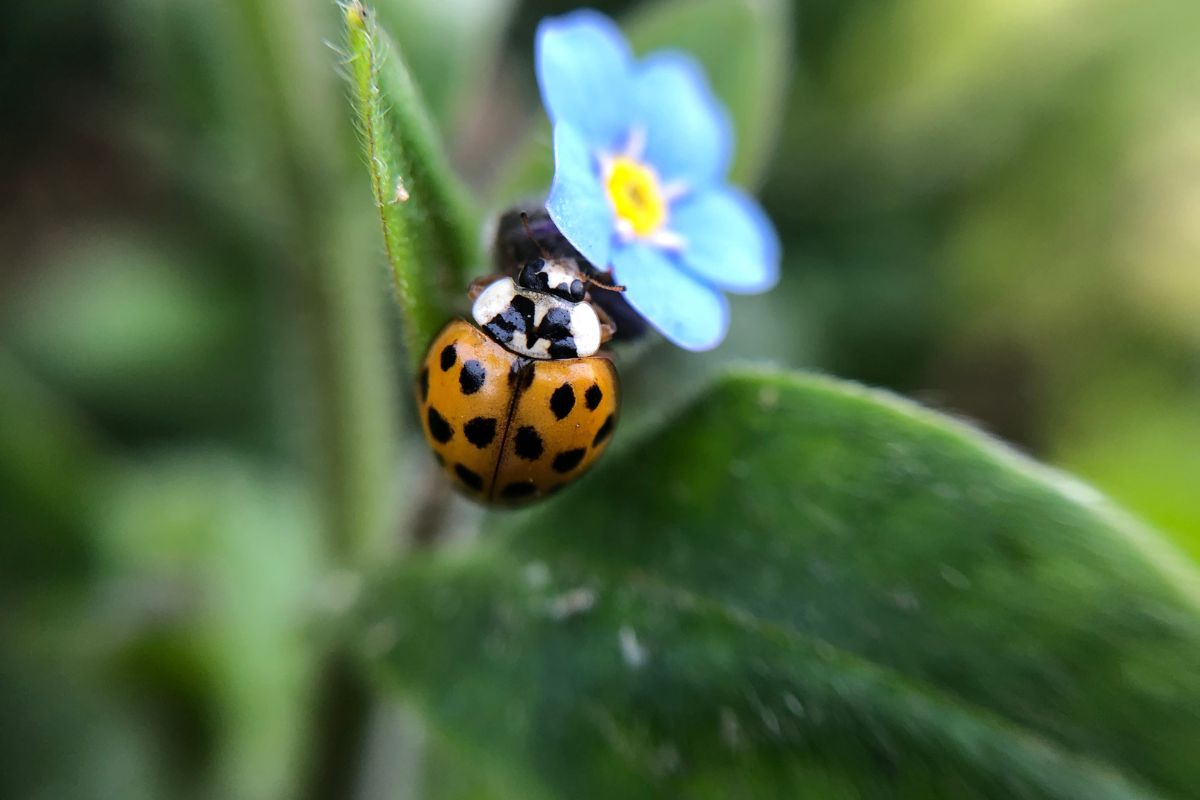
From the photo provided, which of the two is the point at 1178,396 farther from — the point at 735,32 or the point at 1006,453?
the point at 1006,453

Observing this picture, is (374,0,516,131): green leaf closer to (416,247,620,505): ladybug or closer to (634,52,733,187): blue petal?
(634,52,733,187): blue petal

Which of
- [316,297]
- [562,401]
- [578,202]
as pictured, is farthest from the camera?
[316,297]

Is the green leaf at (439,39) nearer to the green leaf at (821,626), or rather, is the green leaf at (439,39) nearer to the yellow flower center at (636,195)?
the yellow flower center at (636,195)

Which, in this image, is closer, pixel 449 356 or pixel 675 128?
pixel 449 356

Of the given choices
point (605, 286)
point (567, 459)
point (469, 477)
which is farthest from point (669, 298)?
point (469, 477)

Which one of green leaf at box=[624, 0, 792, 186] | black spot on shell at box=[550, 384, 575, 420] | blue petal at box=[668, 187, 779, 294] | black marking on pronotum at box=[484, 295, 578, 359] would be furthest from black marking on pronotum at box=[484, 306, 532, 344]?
green leaf at box=[624, 0, 792, 186]

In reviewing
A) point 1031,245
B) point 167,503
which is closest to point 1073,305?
point 1031,245

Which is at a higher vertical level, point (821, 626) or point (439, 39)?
point (439, 39)

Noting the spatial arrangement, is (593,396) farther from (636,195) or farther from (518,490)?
(636,195)
